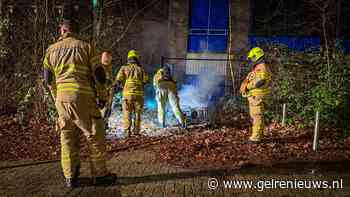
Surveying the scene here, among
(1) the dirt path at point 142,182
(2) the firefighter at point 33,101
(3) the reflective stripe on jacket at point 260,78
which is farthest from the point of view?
(2) the firefighter at point 33,101

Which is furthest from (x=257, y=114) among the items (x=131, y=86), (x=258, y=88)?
(x=131, y=86)

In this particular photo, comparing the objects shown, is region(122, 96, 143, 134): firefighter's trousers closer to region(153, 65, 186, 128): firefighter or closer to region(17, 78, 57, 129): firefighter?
region(153, 65, 186, 128): firefighter

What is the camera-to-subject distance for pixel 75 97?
4203mm

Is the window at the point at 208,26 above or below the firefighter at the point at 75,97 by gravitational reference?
above

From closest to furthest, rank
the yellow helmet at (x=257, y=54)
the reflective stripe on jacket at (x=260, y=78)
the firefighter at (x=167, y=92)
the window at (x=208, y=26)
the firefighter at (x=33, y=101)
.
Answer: the reflective stripe on jacket at (x=260, y=78) < the yellow helmet at (x=257, y=54) < the firefighter at (x=33, y=101) < the firefighter at (x=167, y=92) < the window at (x=208, y=26)

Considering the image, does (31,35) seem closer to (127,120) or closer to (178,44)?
(127,120)

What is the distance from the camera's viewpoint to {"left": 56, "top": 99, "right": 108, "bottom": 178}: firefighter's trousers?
166 inches

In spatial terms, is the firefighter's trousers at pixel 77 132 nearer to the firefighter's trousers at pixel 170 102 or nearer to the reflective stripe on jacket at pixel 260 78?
the reflective stripe on jacket at pixel 260 78

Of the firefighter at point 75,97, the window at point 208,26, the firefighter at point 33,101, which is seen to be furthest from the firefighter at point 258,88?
the window at point 208,26

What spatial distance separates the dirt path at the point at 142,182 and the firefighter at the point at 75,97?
278 millimetres

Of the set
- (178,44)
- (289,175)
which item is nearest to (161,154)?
(289,175)

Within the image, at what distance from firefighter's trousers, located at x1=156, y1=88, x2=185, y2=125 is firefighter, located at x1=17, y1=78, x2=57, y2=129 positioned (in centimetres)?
269

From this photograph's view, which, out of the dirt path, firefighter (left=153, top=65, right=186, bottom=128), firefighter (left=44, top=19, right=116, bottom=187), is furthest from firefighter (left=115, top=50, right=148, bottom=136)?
firefighter (left=44, top=19, right=116, bottom=187)

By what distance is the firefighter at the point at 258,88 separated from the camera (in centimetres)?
653
